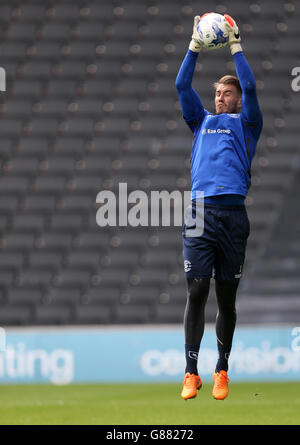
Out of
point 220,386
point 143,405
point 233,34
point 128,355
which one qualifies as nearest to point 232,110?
point 233,34

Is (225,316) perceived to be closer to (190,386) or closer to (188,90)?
(190,386)

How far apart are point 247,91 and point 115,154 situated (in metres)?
10.2

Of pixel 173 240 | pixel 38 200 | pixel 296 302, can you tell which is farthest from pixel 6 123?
pixel 296 302

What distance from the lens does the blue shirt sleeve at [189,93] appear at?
212 inches

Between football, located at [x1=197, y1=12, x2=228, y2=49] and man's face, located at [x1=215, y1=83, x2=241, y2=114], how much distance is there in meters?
0.30

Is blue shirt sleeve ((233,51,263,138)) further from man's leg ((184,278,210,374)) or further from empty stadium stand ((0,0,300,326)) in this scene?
empty stadium stand ((0,0,300,326))

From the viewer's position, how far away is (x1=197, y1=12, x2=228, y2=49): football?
5.28 metres

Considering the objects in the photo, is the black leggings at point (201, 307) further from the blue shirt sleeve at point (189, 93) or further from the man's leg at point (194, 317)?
the blue shirt sleeve at point (189, 93)

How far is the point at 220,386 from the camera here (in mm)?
5340

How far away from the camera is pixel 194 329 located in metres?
5.40

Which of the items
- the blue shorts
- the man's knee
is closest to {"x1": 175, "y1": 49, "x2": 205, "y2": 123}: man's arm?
the blue shorts

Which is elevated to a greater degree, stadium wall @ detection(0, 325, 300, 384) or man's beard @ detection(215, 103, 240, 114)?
man's beard @ detection(215, 103, 240, 114)

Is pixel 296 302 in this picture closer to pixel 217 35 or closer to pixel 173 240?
pixel 173 240

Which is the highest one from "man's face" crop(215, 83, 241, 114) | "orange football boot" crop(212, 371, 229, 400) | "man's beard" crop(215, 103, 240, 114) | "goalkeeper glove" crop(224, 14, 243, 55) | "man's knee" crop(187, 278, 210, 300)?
"goalkeeper glove" crop(224, 14, 243, 55)
